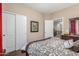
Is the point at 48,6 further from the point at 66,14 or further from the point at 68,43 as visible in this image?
the point at 68,43

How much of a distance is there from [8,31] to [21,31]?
0.22 meters

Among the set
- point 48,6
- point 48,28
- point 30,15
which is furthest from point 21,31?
point 48,6

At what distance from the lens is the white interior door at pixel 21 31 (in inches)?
68.1

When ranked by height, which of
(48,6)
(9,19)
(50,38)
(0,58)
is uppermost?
(48,6)

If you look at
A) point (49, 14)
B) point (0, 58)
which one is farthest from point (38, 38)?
point (0, 58)

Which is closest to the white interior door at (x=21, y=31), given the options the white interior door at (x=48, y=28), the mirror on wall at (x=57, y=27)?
the white interior door at (x=48, y=28)

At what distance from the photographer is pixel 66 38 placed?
177 cm

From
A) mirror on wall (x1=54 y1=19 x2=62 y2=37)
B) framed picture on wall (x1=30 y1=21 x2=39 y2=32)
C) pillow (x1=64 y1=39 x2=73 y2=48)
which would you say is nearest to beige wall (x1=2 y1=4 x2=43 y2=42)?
framed picture on wall (x1=30 y1=21 x2=39 y2=32)

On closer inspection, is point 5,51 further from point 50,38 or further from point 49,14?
point 49,14

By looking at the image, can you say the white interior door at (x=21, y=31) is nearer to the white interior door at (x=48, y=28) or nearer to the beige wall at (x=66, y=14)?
the white interior door at (x=48, y=28)

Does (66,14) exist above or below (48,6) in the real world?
below

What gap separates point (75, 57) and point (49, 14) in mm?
847

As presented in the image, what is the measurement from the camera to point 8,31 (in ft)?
5.48

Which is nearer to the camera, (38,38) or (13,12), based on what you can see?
(13,12)
